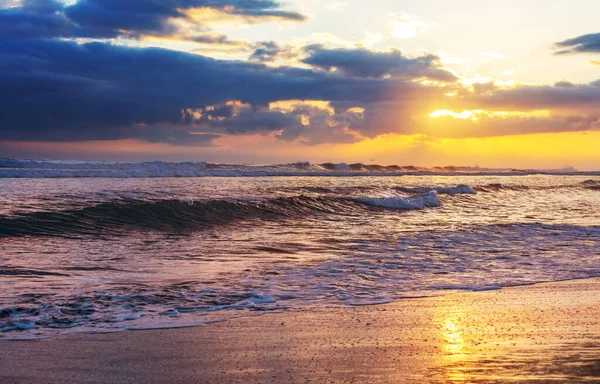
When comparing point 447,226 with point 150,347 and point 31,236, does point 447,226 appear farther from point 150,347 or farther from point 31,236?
point 150,347

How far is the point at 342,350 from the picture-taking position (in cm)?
416

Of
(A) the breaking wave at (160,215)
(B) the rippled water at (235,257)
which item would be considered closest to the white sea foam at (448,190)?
(A) the breaking wave at (160,215)

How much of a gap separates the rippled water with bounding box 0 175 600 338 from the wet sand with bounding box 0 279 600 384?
518mm

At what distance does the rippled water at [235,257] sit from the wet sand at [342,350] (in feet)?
1.70

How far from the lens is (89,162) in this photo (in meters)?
52.0

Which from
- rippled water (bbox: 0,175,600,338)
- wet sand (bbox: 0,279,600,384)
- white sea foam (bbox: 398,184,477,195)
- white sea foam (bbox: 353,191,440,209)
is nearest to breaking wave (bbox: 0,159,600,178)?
white sea foam (bbox: 398,184,477,195)

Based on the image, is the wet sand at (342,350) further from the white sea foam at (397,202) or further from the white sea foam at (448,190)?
the white sea foam at (448,190)

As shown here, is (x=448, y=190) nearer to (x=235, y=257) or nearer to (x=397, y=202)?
(x=397, y=202)

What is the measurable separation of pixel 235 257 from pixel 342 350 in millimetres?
4996

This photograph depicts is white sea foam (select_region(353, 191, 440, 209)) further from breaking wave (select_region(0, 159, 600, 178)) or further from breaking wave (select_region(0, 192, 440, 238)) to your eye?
breaking wave (select_region(0, 159, 600, 178))

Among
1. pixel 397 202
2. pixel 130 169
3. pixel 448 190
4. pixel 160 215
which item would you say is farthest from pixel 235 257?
pixel 130 169

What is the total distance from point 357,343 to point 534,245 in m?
7.58

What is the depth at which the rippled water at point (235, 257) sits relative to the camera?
5.66m

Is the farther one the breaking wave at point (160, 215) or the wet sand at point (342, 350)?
the breaking wave at point (160, 215)
